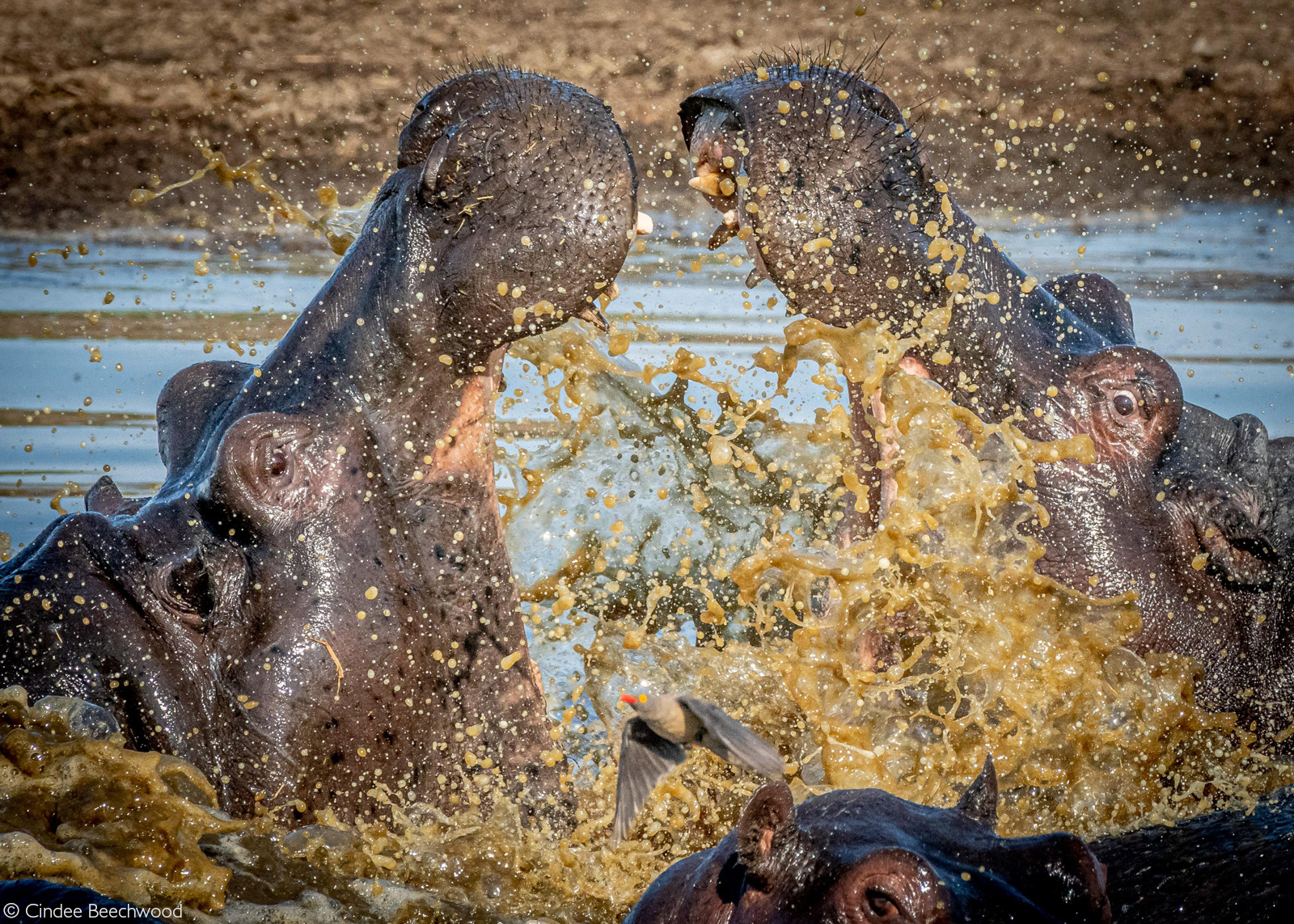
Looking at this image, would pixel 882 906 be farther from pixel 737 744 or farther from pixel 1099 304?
pixel 1099 304

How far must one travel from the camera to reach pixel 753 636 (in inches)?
185

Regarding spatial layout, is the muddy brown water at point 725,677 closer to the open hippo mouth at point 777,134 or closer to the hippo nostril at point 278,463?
the open hippo mouth at point 777,134

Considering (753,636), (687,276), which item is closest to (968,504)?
(753,636)

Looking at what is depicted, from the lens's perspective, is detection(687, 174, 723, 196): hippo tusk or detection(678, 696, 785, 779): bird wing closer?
detection(678, 696, 785, 779): bird wing

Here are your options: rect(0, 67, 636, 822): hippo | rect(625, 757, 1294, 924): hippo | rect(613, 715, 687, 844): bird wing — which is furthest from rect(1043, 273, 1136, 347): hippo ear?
rect(613, 715, 687, 844): bird wing

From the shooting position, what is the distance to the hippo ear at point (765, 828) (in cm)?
229

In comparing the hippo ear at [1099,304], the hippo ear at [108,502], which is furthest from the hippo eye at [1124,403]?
the hippo ear at [108,502]

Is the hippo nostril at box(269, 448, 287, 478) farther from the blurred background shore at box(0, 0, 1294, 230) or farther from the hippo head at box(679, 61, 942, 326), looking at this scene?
the blurred background shore at box(0, 0, 1294, 230)

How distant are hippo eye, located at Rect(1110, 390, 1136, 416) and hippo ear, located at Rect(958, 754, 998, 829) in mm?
1370

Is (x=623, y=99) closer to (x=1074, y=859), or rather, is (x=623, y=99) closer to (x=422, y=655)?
(x=422, y=655)

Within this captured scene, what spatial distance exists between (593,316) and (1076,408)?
1.27 metres

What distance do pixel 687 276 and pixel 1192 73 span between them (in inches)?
212

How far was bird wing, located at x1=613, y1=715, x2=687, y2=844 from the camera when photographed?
9.04 ft

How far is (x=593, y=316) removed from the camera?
131 inches
